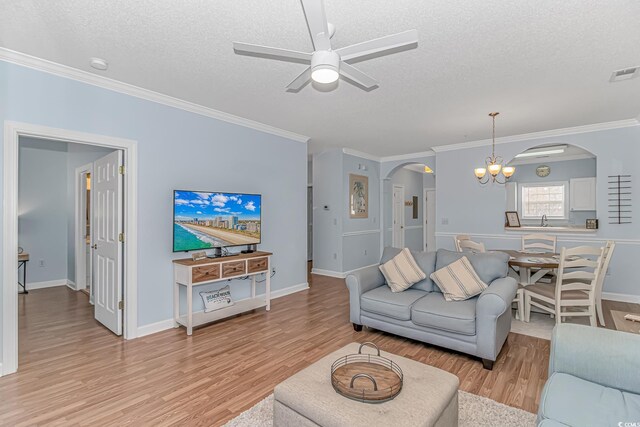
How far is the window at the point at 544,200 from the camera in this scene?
781 centimetres

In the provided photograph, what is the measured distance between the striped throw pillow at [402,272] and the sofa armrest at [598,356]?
5.78 feet

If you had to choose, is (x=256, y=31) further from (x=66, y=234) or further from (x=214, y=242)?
(x=66, y=234)

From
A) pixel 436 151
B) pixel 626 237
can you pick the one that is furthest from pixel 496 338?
pixel 436 151

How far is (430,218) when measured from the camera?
9492 mm

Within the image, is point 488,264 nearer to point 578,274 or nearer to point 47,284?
point 578,274

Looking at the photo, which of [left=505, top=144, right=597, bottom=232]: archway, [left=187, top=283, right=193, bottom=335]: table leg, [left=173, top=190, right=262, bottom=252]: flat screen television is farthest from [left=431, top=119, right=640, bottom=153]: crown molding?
[left=187, top=283, right=193, bottom=335]: table leg

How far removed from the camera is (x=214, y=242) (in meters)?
4.02

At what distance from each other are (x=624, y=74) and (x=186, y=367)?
195 inches

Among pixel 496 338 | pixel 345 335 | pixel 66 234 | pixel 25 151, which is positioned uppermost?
pixel 25 151

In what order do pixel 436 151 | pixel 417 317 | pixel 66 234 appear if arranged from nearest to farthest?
pixel 417 317, pixel 66 234, pixel 436 151

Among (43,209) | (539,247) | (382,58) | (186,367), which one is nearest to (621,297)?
(539,247)

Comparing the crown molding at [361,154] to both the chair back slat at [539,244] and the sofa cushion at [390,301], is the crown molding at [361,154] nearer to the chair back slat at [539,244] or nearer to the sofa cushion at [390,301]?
the chair back slat at [539,244]

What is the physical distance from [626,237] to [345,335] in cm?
461

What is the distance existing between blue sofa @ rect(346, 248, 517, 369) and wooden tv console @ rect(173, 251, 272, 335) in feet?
4.38
